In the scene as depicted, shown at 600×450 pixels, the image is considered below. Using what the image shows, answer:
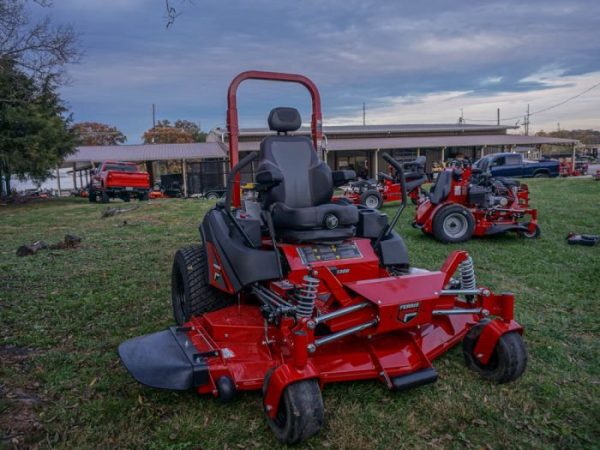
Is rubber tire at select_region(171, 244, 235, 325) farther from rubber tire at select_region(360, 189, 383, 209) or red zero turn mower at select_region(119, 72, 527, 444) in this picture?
rubber tire at select_region(360, 189, 383, 209)

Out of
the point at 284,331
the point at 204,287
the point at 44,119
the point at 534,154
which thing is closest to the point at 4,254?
the point at 204,287

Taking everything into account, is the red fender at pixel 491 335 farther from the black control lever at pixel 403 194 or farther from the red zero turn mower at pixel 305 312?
the black control lever at pixel 403 194

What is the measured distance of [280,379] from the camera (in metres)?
2.62

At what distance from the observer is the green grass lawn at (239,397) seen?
2.79 metres

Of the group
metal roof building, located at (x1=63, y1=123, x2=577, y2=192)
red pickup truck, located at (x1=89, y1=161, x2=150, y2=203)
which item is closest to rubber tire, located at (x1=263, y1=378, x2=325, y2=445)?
red pickup truck, located at (x1=89, y1=161, x2=150, y2=203)

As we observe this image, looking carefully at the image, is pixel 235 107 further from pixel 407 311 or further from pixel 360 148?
pixel 360 148

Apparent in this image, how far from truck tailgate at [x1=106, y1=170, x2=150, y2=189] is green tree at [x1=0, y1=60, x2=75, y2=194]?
267 centimetres

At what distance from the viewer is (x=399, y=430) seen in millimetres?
2822

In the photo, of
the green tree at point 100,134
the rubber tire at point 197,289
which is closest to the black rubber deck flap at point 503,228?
the rubber tire at point 197,289

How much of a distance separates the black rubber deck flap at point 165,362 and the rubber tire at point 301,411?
595 millimetres

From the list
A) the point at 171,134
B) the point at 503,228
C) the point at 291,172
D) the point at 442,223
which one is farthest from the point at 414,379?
the point at 171,134

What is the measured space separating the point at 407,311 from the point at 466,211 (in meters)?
6.02

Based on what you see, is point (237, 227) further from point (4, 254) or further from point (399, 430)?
point (4, 254)

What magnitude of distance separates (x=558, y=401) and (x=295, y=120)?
3027mm
